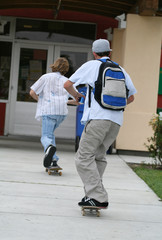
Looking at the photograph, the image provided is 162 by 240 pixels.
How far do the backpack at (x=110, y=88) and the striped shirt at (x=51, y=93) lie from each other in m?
2.58

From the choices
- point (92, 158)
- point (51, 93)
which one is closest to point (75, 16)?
point (51, 93)

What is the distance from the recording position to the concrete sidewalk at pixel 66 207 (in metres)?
4.27

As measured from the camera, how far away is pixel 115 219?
192 inches

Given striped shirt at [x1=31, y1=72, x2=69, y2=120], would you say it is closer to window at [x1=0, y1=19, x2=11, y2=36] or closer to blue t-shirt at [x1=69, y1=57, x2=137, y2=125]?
blue t-shirt at [x1=69, y1=57, x2=137, y2=125]

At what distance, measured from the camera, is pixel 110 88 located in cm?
487

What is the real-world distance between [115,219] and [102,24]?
9221mm

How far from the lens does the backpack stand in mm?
4871

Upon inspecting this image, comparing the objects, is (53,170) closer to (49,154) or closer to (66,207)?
(49,154)

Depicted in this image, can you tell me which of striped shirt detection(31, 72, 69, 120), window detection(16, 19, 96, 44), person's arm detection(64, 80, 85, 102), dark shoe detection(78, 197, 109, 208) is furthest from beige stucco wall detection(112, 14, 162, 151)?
dark shoe detection(78, 197, 109, 208)

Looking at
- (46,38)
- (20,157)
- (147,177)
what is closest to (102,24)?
(46,38)

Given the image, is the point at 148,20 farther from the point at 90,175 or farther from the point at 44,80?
the point at 90,175

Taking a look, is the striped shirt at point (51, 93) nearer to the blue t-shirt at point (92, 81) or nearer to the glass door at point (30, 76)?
the blue t-shirt at point (92, 81)

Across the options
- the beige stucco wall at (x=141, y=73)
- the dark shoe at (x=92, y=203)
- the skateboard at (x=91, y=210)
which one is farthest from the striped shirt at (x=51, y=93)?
the beige stucco wall at (x=141, y=73)

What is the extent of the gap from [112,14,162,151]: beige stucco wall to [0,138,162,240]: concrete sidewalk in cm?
221
